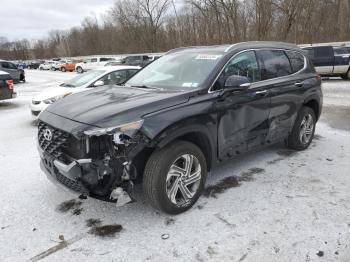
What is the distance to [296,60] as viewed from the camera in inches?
217

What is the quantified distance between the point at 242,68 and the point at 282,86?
88cm

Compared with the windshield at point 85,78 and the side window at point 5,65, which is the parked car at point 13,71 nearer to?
the side window at point 5,65

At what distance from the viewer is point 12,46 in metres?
120

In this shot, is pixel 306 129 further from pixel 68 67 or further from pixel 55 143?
pixel 68 67

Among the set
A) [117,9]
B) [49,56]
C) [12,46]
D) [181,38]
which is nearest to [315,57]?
[181,38]

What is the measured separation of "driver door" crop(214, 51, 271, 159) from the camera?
4.06 meters

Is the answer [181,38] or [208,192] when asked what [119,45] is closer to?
[181,38]

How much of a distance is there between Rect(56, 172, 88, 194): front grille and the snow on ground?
0.45m

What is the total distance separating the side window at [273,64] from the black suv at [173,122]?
0.05ft

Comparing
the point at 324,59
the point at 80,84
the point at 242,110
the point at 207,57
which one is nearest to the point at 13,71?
the point at 80,84

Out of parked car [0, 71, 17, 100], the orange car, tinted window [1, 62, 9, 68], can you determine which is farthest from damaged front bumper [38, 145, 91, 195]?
the orange car

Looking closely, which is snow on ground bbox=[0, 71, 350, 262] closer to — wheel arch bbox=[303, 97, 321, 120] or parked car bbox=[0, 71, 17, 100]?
wheel arch bbox=[303, 97, 321, 120]

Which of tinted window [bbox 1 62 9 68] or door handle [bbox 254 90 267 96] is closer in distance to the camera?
door handle [bbox 254 90 267 96]

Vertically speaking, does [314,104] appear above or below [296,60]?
below
